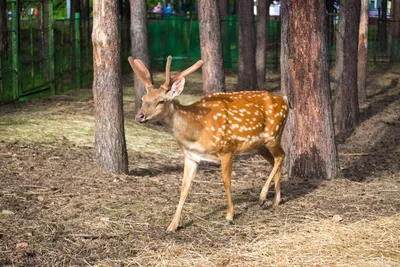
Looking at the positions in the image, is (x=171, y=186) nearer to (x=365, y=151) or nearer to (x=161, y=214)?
(x=161, y=214)

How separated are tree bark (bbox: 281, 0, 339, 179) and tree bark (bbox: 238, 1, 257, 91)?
10053 millimetres

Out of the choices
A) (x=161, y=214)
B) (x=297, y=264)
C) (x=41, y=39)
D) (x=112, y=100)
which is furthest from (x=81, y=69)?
(x=297, y=264)

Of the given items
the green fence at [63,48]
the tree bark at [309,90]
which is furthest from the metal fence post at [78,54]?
the tree bark at [309,90]

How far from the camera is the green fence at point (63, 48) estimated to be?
16281 millimetres

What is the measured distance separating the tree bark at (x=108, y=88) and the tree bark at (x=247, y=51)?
35.2ft

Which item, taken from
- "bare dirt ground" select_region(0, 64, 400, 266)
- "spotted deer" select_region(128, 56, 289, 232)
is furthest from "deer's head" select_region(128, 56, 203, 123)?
"bare dirt ground" select_region(0, 64, 400, 266)

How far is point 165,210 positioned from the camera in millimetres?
8500

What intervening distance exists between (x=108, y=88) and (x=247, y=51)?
10947 mm

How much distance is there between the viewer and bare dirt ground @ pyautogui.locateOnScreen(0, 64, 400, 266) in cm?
698

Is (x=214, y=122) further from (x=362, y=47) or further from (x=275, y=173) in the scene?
(x=362, y=47)

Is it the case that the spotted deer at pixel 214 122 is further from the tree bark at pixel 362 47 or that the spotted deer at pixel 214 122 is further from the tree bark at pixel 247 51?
the tree bark at pixel 247 51

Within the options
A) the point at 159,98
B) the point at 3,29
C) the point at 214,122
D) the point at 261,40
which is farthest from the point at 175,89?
the point at 261,40

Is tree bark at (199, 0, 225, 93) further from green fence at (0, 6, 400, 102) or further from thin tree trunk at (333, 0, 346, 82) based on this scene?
green fence at (0, 6, 400, 102)

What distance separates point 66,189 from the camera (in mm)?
9242
